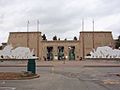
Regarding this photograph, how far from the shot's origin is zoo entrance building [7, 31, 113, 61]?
10331 cm

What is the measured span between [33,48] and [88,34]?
1773 centimetres

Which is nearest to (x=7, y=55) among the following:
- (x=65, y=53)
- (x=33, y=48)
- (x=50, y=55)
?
(x=33, y=48)

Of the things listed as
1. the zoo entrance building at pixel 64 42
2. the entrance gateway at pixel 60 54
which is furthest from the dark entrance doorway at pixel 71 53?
the zoo entrance building at pixel 64 42

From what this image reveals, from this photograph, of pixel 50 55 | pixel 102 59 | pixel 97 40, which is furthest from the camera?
pixel 50 55

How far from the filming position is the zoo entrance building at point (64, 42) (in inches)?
4067

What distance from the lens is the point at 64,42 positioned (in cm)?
10575

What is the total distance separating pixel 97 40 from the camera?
10362 cm

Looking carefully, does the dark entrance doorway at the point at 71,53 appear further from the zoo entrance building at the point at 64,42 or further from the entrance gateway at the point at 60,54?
the zoo entrance building at the point at 64,42

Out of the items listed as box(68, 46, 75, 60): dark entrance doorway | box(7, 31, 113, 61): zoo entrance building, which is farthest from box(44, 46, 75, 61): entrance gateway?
box(7, 31, 113, 61): zoo entrance building

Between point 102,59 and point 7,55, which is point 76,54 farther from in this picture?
point 7,55

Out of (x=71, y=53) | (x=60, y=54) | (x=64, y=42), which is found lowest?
(x=60, y=54)

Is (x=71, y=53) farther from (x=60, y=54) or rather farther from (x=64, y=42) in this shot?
(x=64, y=42)

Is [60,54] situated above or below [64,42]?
below

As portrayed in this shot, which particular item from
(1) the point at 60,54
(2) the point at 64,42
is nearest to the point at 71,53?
(1) the point at 60,54
